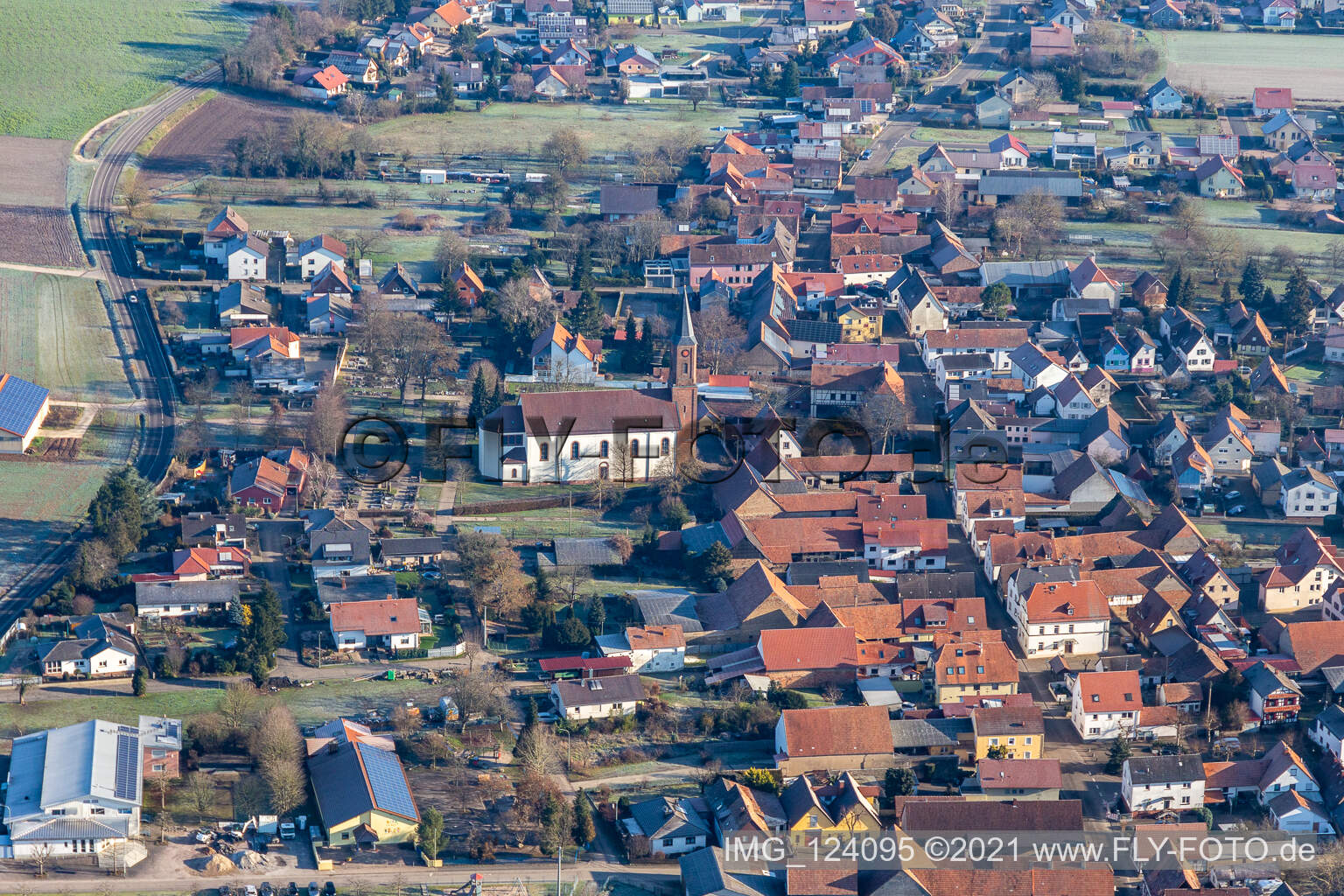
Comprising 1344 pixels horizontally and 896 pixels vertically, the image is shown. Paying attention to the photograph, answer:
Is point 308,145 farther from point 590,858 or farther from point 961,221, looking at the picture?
point 590,858

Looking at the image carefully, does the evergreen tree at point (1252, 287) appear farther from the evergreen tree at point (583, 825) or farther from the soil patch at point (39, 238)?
the soil patch at point (39, 238)

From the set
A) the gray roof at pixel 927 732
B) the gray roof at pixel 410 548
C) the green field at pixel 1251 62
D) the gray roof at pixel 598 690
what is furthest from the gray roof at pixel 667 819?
the green field at pixel 1251 62

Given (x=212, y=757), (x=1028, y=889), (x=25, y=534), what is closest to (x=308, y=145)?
(x=25, y=534)

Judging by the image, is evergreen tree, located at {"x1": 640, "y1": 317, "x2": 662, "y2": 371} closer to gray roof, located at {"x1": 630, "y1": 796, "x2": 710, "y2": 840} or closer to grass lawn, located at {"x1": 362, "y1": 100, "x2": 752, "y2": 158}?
grass lawn, located at {"x1": 362, "y1": 100, "x2": 752, "y2": 158}

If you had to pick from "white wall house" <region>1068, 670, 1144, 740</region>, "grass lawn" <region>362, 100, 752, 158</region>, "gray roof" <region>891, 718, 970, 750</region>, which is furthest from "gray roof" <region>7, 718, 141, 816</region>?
"grass lawn" <region>362, 100, 752, 158</region>

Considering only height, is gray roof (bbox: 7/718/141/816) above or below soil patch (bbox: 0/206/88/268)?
above

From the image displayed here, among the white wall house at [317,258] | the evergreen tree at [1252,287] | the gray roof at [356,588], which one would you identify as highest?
the gray roof at [356,588]

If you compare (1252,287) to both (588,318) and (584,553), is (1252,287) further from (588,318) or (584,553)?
(584,553)
